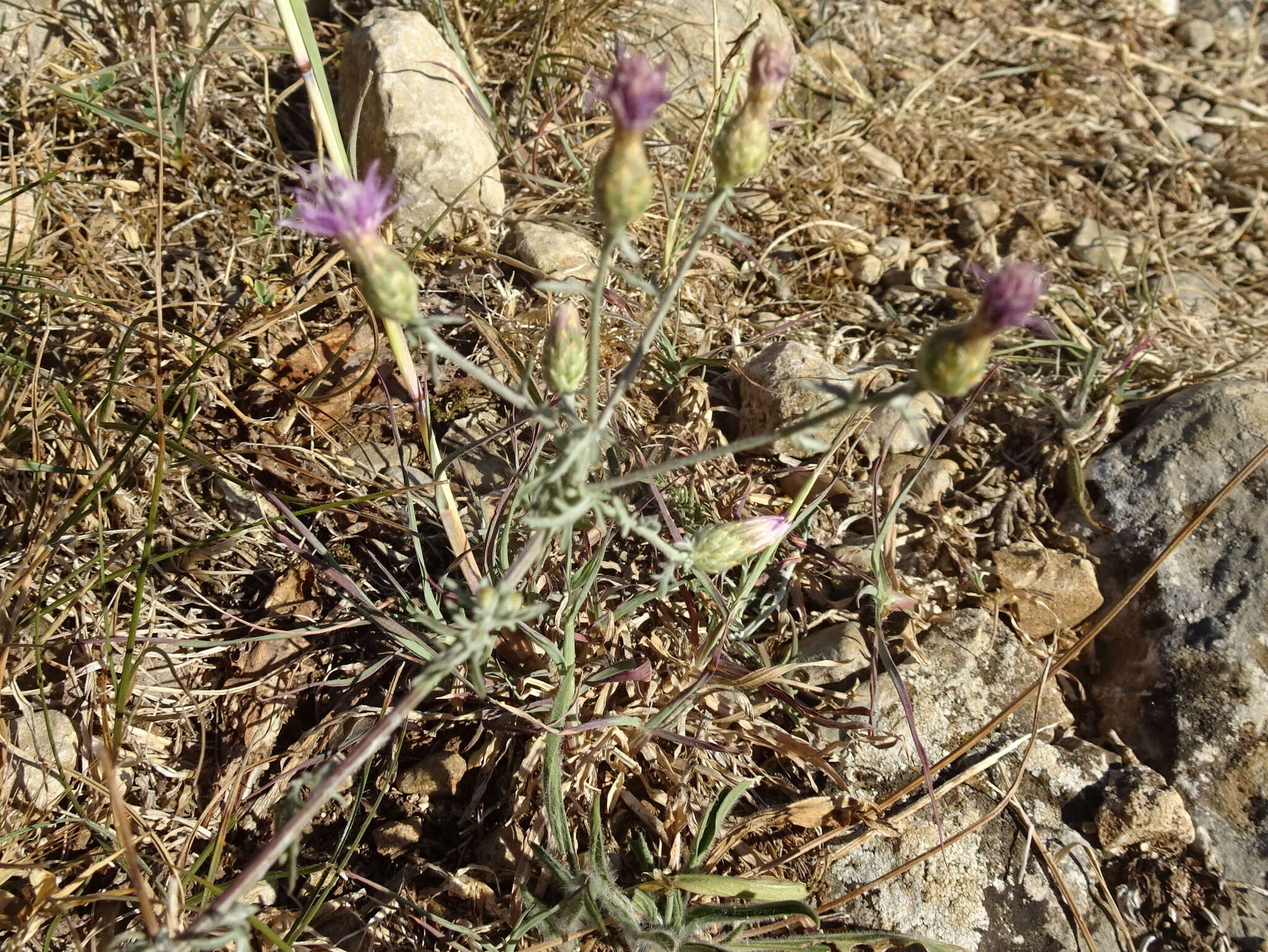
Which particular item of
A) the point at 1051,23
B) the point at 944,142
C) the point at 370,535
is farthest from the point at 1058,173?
the point at 370,535

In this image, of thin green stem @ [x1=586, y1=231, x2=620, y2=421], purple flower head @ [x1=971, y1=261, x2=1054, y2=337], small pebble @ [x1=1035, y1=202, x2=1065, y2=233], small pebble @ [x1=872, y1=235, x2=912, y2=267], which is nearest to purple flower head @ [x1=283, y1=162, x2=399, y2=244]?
thin green stem @ [x1=586, y1=231, x2=620, y2=421]

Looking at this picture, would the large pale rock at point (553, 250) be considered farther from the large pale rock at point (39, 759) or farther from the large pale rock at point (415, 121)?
the large pale rock at point (39, 759)

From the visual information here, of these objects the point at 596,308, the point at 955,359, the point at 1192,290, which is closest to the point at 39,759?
the point at 596,308

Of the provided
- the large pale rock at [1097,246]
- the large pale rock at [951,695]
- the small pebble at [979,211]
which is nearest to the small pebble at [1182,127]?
the large pale rock at [1097,246]

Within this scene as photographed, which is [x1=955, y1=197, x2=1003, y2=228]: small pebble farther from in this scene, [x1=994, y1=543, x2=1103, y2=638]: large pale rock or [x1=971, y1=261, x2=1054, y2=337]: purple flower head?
[x1=971, y1=261, x2=1054, y2=337]: purple flower head

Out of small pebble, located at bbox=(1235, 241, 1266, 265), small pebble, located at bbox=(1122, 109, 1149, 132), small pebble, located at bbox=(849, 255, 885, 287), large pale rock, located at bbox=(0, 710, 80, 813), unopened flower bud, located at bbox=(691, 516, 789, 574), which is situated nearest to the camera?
unopened flower bud, located at bbox=(691, 516, 789, 574)

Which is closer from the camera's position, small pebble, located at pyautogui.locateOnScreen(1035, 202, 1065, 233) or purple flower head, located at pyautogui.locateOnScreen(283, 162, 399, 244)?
purple flower head, located at pyautogui.locateOnScreen(283, 162, 399, 244)
